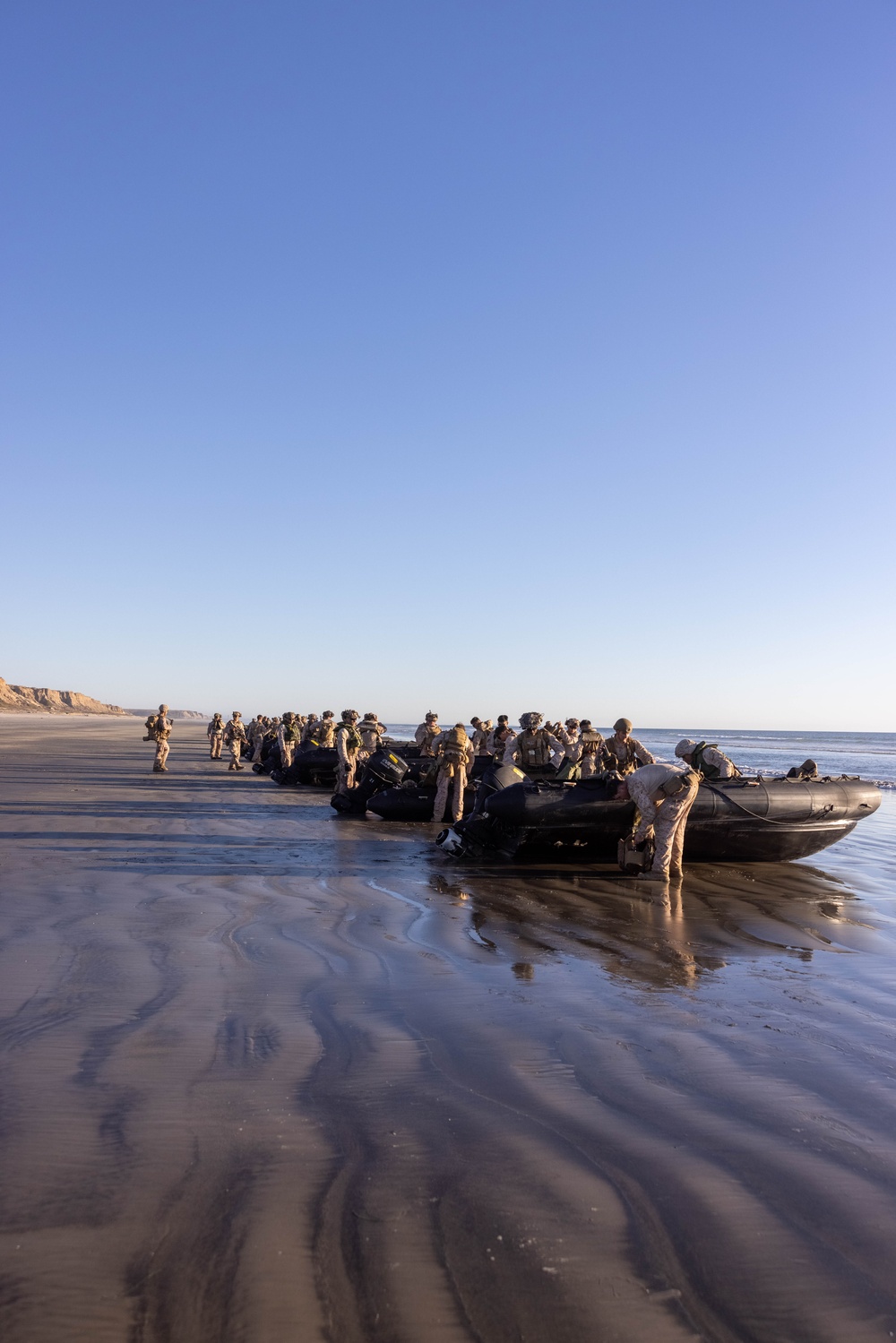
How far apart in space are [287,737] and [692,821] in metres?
16.2

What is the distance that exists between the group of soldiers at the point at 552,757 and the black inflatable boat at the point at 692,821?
0.35 metres

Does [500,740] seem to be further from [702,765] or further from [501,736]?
[702,765]

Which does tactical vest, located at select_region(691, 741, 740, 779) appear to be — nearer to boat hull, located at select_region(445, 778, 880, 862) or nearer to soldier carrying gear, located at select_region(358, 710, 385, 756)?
boat hull, located at select_region(445, 778, 880, 862)

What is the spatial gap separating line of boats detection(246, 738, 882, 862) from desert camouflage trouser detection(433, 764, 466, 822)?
2319 mm

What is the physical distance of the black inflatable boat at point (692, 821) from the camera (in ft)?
30.2

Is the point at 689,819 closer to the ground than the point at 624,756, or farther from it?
closer to the ground

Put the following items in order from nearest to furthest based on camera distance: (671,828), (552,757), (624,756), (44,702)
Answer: (671,828)
(624,756)
(552,757)
(44,702)

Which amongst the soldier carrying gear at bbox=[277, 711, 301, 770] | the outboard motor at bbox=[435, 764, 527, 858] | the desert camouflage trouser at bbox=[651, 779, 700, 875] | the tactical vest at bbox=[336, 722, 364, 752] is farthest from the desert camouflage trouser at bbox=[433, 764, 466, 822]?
the soldier carrying gear at bbox=[277, 711, 301, 770]

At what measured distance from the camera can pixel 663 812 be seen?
8828 mm

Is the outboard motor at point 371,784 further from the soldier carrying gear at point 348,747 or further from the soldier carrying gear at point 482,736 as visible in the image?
the soldier carrying gear at point 482,736

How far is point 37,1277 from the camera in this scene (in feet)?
6.76

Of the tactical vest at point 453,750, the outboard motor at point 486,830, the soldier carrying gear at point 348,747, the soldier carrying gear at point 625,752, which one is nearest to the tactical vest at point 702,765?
the soldier carrying gear at point 625,752

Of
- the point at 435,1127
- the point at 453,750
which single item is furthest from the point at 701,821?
the point at 435,1127

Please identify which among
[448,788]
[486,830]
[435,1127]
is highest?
[448,788]
